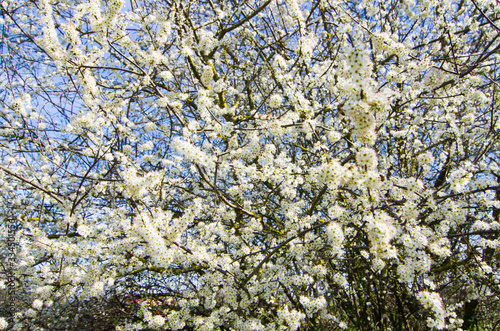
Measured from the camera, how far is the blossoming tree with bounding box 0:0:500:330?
285cm

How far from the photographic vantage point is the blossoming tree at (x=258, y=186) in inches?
112

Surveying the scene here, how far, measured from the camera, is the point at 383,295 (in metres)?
4.81

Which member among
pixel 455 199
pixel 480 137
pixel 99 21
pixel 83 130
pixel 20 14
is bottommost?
pixel 455 199

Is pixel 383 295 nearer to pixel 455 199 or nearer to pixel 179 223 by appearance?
pixel 455 199

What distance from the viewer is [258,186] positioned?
17.6ft

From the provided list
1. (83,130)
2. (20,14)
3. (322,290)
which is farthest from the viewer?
(20,14)

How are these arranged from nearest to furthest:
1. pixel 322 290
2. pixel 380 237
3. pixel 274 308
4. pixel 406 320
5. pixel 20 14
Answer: pixel 380 237
pixel 274 308
pixel 406 320
pixel 322 290
pixel 20 14

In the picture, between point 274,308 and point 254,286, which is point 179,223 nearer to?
point 254,286

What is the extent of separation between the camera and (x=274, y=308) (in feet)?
14.0

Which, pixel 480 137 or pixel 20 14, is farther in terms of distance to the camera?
pixel 20 14

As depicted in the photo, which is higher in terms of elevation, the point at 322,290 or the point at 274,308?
the point at 322,290

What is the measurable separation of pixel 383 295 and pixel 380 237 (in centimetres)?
313

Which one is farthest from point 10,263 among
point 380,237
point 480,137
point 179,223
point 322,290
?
point 480,137

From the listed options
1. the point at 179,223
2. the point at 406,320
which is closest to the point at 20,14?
the point at 179,223
